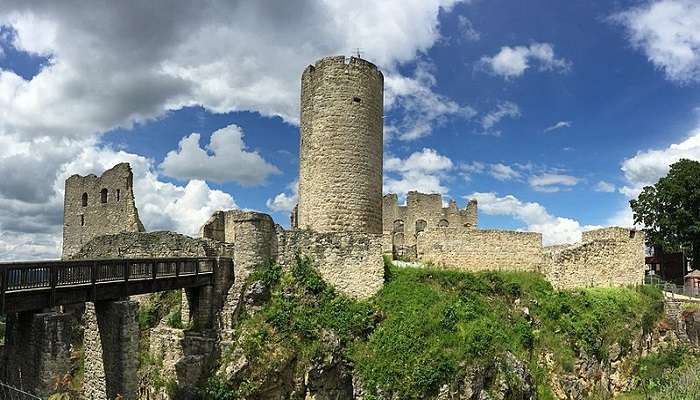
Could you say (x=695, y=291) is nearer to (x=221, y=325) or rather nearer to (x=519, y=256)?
(x=519, y=256)

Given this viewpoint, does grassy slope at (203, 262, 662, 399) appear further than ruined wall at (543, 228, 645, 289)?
No

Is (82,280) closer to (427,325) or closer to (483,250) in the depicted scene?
(427,325)

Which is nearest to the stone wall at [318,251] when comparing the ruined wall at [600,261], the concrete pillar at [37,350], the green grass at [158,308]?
the green grass at [158,308]

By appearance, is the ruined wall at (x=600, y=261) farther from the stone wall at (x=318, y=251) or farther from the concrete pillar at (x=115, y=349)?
the concrete pillar at (x=115, y=349)

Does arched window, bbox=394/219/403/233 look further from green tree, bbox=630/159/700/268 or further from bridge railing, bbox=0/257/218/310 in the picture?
bridge railing, bbox=0/257/218/310

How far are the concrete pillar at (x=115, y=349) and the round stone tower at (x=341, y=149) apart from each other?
27.1 feet

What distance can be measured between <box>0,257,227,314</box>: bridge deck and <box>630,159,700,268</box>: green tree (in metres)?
28.3

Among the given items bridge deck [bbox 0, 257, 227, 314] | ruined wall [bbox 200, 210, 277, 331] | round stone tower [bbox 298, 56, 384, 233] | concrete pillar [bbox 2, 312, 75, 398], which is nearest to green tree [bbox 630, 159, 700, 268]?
round stone tower [bbox 298, 56, 384, 233]

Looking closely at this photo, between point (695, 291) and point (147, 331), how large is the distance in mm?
25102

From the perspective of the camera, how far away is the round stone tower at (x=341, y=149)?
19516 mm

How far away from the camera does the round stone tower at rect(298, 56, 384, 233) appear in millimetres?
19516

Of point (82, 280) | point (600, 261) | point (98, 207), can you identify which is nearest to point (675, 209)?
point (600, 261)

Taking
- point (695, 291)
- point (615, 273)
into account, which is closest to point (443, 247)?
point (615, 273)

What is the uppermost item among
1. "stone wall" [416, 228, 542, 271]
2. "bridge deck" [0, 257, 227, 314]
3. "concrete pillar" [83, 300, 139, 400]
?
"stone wall" [416, 228, 542, 271]
